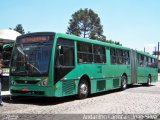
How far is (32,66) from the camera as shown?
43.4ft

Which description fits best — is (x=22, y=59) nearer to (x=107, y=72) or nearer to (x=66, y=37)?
(x=66, y=37)

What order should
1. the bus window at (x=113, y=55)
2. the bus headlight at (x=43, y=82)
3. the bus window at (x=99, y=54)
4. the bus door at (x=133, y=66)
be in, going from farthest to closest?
the bus door at (x=133, y=66), the bus window at (x=113, y=55), the bus window at (x=99, y=54), the bus headlight at (x=43, y=82)

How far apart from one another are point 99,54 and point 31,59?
5.03 metres

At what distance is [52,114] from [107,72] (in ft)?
27.0

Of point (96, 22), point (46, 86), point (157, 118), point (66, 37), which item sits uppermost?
point (96, 22)

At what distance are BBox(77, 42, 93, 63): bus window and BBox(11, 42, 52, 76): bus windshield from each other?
215 cm

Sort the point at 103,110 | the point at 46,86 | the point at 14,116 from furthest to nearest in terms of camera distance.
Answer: the point at 46,86 → the point at 103,110 → the point at 14,116

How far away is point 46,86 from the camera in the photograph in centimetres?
1288

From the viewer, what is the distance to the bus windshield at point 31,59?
1306 cm

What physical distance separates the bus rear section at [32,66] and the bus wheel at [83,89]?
7.70 feet

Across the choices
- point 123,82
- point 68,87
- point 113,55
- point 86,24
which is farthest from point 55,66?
point 86,24

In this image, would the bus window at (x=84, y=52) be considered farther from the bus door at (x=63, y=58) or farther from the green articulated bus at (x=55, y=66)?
the bus door at (x=63, y=58)

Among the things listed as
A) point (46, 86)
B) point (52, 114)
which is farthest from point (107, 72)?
point (52, 114)

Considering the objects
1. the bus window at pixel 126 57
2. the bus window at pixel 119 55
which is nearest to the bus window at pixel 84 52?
the bus window at pixel 119 55
